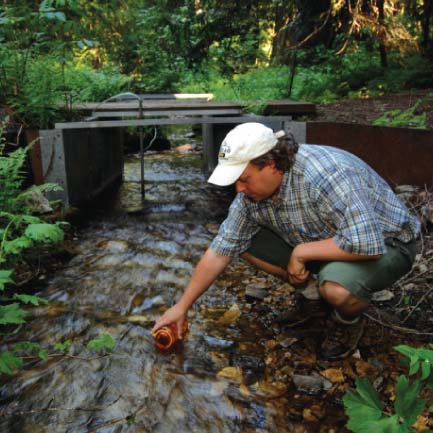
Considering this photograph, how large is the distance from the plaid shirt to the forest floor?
12.8ft

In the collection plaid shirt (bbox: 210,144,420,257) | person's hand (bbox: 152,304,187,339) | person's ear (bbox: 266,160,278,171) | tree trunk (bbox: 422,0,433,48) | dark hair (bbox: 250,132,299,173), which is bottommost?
person's hand (bbox: 152,304,187,339)

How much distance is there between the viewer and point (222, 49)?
1508 centimetres

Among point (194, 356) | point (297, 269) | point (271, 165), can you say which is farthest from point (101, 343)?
point (271, 165)

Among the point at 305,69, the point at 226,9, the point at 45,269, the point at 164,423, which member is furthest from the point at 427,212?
the point at 305,69

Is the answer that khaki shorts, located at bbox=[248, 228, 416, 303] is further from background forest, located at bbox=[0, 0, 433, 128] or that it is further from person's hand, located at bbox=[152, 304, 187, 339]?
background forest, located at bbox=[0, 0, 433, 128]

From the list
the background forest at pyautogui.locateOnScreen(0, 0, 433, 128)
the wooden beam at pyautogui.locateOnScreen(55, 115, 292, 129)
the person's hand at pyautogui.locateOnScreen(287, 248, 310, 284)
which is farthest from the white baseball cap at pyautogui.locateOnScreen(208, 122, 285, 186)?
the wooden beam at pyautogui.locateOnScreen(55, 115, 292, 129)

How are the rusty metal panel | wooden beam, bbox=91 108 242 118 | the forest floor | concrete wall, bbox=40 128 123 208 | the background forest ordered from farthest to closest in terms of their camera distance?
wooden beam, bbox=91 108 242 118
the forest floor
the background forest
concrete wall, bbox=40 128 123 208
the rusty metal panel

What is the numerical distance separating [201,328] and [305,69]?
37.0ft

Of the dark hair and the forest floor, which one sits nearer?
the dark hair

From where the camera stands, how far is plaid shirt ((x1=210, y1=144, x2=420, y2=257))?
8.91 feet

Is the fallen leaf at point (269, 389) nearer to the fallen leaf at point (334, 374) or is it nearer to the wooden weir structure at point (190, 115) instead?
the fallen leaf at point (334, 374)

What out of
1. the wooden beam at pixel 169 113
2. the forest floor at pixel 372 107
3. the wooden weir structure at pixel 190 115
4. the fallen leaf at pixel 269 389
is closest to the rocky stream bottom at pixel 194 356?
the fallen leaf at pixel 269 389

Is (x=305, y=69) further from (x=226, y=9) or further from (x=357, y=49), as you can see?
(x=226, y=9)

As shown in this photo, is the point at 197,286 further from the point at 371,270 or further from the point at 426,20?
the point at 426,20
